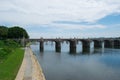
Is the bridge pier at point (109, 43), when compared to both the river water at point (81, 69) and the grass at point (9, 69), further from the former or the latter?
the grass at point (9, 69)

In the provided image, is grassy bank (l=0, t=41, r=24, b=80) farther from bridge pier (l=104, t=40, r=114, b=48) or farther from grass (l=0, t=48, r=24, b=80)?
bridge pier (l=104, t=40, r=114, b=48)

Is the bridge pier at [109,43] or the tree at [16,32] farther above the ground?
the tree at [16,32]

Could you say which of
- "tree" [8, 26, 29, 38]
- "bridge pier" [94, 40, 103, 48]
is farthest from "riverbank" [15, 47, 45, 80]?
"bridge pier" [94, 40, 103, 48]

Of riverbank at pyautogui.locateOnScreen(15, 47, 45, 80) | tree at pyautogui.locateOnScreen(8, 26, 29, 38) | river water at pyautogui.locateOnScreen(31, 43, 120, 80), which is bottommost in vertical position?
river water at pyautogui.locateOnScreen(31, 43, 120, 80)

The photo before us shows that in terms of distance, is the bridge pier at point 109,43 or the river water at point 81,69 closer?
the river water at point 81,69

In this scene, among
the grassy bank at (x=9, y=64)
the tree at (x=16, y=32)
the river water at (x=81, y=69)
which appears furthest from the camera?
the tree at (x=16, y=32)

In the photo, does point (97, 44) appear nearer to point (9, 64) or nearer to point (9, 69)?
point (9, 64)

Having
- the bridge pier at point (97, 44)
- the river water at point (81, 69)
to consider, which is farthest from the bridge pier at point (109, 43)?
the river water at point (81, 69)

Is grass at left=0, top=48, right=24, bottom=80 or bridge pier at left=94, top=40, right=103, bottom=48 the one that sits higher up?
grass at left=0, top=48, right=24, bottom=80

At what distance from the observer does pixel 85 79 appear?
38.8 meters

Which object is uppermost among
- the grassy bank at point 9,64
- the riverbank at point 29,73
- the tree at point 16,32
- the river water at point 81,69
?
the tree at point 16,32

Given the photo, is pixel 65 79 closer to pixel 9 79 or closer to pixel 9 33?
pixel 9 79

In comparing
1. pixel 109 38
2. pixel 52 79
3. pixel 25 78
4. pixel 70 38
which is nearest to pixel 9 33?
pixel 70 38

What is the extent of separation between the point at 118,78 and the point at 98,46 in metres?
143
